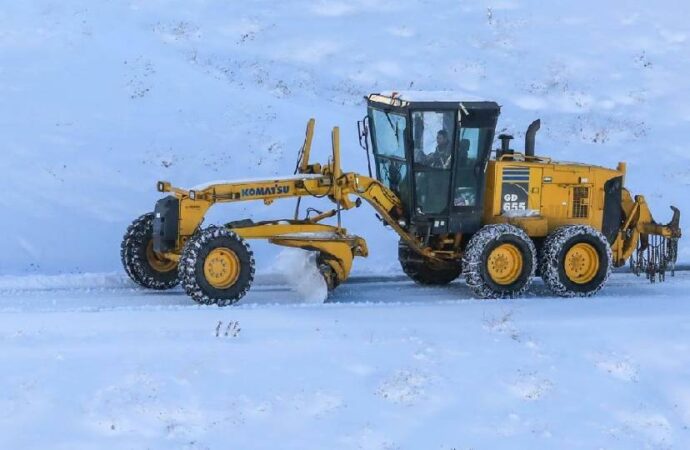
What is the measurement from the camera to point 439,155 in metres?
14.6

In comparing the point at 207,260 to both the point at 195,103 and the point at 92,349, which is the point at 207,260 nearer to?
the point at 92,349

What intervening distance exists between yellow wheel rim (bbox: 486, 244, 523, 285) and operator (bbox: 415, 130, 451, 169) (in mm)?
1210

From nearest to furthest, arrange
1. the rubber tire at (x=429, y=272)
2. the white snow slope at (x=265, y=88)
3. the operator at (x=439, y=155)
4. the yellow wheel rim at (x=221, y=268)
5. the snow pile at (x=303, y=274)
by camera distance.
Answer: the yellow wheel rim at (x=221, y=268) < the snow pile at (x=303, y=274) < the operator at (x=439, y=155) < the rubber tire at (x=429, y=272) < the white snow slope at (x=265, y=88)

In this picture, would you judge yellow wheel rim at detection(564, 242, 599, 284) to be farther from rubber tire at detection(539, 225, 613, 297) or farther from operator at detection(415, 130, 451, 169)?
operator at detection(415, 130, 451, 169)

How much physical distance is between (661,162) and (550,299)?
8.57 metres

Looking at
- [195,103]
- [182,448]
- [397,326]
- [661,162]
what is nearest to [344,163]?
[195,103]

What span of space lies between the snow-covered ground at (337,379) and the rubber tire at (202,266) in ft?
0.89

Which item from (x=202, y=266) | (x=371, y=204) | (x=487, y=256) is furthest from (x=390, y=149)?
(x=202, y=266)

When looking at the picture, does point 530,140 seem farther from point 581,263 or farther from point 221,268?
point 221,268

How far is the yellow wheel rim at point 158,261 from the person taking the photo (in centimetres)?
1457

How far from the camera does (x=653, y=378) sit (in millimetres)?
11742

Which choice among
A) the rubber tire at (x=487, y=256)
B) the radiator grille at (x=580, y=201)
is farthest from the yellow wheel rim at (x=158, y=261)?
the radiator grille at (x=580, y=201)

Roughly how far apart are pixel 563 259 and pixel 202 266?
15.0 feet

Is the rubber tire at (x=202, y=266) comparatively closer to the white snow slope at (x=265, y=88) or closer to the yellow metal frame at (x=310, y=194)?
the yellow metal frame at (x=310, y=194)
